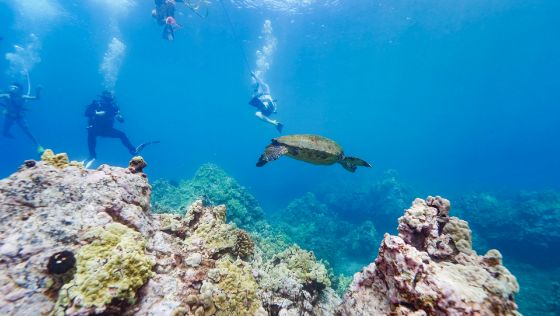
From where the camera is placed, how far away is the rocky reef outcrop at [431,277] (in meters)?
1.57

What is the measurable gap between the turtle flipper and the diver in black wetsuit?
397 inches

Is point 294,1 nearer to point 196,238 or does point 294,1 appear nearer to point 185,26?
point 185,26

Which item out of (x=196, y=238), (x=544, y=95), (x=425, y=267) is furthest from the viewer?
(x=544, y=95)

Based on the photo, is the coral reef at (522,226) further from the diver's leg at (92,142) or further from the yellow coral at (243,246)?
the diver's leg at (92,142)

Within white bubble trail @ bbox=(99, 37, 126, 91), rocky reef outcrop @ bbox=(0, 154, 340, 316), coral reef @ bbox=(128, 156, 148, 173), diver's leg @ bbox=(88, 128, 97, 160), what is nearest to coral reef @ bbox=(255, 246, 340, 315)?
rocky reef outcrop @ bbox=(0, 154, 340, 316)

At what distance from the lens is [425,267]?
5.92ft

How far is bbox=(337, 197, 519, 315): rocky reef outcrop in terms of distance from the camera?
1571 millimetres

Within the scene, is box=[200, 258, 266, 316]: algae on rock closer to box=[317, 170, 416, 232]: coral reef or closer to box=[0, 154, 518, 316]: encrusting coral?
box=[0, 154, 518, 316]: encrusting coral

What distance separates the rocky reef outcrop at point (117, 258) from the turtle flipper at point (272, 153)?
1.32 m

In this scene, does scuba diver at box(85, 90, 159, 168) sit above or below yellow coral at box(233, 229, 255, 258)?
above

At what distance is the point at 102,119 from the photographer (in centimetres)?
1278

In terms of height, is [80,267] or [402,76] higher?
[402,76]

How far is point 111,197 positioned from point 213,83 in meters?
69.4

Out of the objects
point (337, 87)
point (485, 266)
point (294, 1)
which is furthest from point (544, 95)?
point (485, 266)
